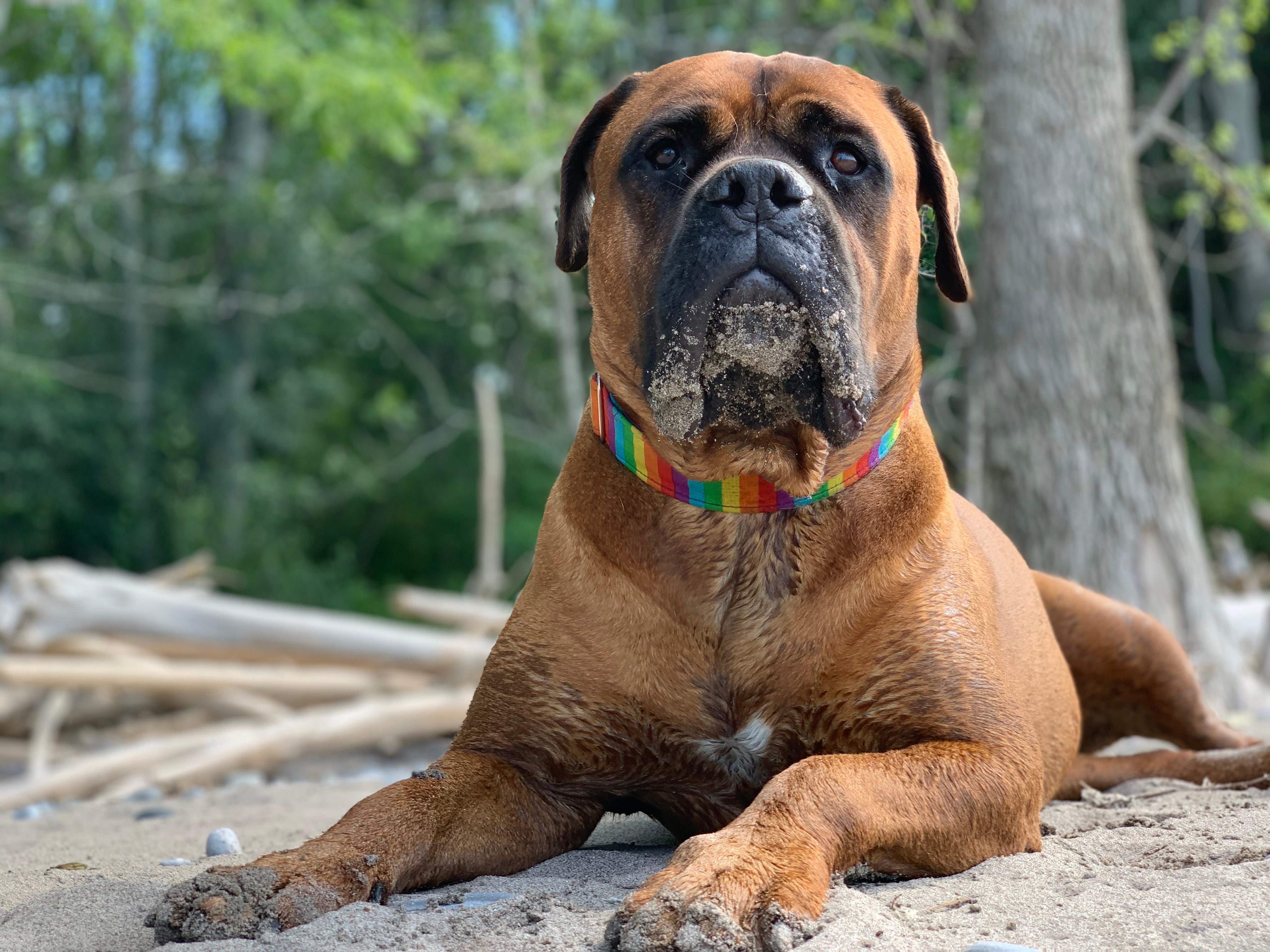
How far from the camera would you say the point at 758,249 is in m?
2.38

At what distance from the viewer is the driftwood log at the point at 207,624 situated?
7227 millimetres

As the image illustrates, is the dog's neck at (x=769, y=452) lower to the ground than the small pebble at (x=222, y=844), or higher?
higher

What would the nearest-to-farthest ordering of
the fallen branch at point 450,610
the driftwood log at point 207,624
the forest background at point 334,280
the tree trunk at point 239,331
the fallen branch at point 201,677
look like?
the fallen branch at point 201,677 → the driftwood log at point 207,624 → the fallen branch at point 450,610 → the forest background at point 334,280 → the tree trunk at point 239,331

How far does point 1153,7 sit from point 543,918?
1755 centimetres

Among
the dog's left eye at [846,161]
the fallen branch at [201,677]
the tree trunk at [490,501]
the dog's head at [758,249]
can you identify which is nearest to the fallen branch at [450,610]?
the fallen branch at [201,677]

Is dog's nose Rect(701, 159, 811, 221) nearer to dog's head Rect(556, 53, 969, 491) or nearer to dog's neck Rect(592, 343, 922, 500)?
dog's head Rect(556, 53, 969, 491)

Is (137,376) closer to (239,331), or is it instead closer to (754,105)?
(239,331)

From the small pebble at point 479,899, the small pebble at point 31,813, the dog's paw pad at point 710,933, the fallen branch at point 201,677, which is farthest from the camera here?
the fallen branch at point 201,677

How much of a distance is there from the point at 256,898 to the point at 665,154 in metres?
1.62

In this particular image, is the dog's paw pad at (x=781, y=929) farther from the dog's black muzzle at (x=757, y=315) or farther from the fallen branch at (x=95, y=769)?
the fallen branch at (x=95, y=769)

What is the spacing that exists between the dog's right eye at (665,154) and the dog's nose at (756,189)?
→ 0.28 meters

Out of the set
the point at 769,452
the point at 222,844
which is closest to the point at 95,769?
the point at 222,844

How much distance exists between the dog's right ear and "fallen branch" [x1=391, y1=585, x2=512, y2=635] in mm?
4998

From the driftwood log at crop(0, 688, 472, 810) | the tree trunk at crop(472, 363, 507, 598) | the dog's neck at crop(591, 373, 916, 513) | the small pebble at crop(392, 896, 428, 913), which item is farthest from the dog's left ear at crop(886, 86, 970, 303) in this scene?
the tree trunk at crop(472, 363, 507, 598)
